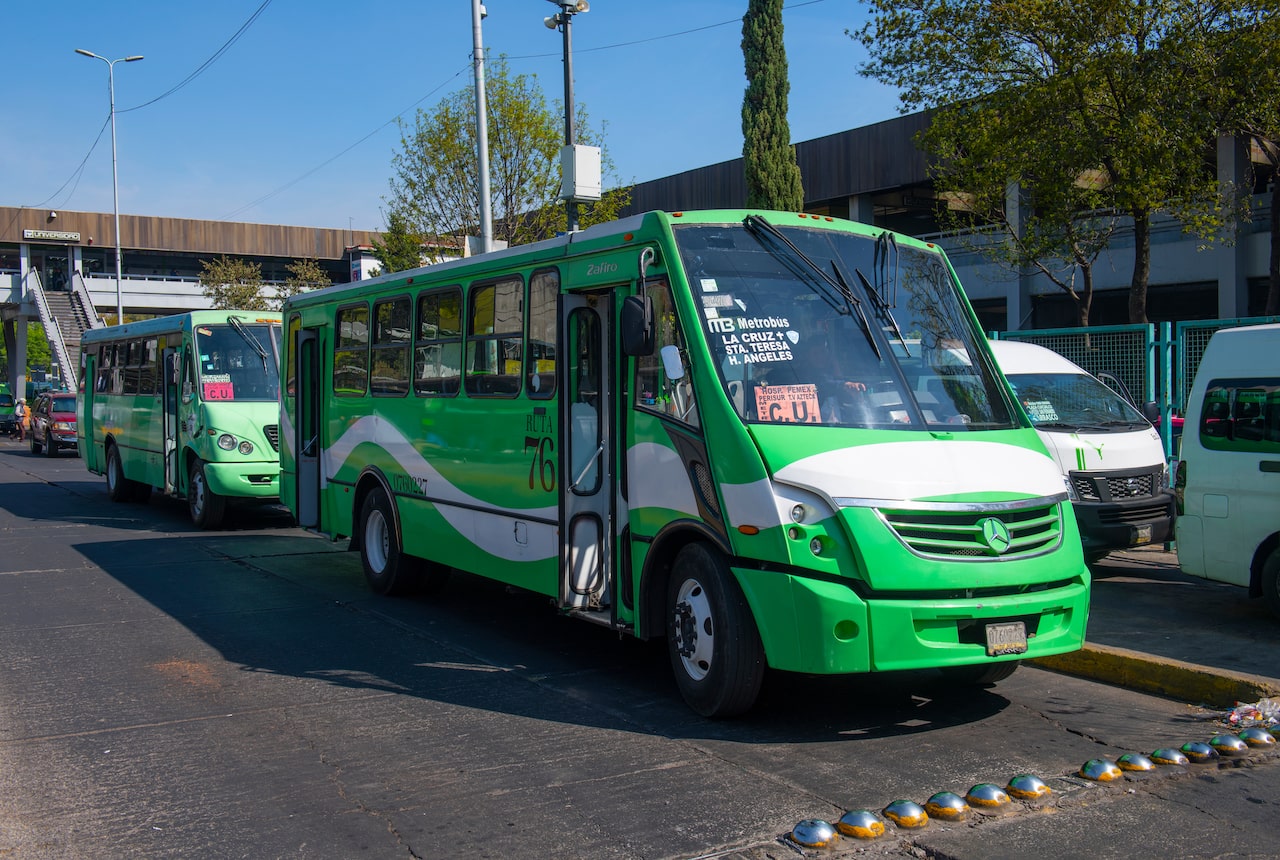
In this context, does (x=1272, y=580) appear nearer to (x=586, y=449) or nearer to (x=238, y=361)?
(x=586, y=449)

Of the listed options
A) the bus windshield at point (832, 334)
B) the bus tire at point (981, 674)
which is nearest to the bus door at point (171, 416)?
the bus windshield at point (832, 334)

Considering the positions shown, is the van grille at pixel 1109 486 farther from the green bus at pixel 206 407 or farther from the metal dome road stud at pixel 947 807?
the green bus at pixel 206 407

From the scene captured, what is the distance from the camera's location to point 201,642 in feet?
28.0

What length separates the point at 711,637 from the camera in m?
6.27

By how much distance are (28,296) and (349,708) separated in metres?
53.1

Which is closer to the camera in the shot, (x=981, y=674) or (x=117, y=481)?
(x=981, y=674)

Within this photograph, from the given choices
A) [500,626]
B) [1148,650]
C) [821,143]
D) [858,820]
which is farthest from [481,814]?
[821,143]

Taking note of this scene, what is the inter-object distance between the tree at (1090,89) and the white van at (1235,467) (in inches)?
326

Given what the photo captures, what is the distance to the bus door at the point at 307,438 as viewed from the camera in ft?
39.6

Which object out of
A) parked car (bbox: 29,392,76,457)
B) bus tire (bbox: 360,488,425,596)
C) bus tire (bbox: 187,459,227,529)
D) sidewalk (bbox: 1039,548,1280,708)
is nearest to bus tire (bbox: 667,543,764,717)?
sidewalk (bbox: 1039,548,1280,708)

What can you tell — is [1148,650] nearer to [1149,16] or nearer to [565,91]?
[1149,16]

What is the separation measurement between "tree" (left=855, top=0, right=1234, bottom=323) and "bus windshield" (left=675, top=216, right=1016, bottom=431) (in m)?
10.7

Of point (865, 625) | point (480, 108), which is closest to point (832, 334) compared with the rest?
point (865, 625)

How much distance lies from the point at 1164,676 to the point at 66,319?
52218mm
